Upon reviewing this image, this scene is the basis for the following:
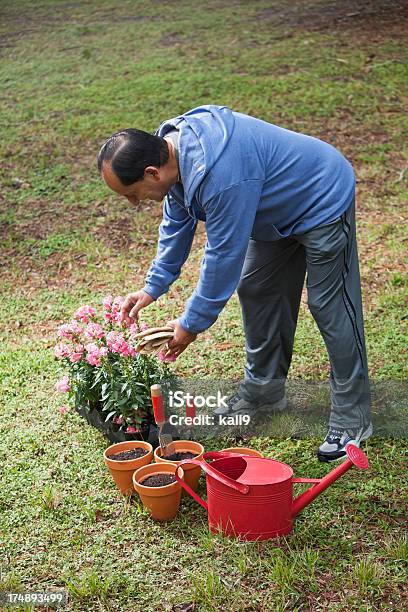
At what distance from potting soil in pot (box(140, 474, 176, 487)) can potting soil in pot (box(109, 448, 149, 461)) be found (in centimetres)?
19

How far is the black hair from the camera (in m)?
2.88

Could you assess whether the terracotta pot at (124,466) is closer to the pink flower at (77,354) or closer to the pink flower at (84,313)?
the pink flower at (77,354)

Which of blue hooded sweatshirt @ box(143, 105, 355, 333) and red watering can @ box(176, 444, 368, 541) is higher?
blue hooded sweatshirt @ box(143, 105, 355, 333)

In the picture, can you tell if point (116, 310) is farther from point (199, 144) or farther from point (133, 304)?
point (199, 144)

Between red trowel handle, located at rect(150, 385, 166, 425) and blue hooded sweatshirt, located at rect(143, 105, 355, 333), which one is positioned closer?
blue hooded sweatshirt, located at rect(143, 105, 355, 333)

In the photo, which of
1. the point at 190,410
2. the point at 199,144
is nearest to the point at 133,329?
the point at 190,410

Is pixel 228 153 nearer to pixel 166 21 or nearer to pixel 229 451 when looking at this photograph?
pixel 229 451

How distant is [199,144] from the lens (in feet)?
9.69

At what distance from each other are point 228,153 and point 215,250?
35 centimetres

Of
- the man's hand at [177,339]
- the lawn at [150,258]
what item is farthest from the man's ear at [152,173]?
the lawn at [150,258]

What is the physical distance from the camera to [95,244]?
649 centimetres

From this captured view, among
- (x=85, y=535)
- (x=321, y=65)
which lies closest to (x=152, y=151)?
(x=85, y=535)

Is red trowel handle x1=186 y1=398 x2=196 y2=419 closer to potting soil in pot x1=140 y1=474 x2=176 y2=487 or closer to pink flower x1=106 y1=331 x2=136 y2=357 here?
pink flower x1=106 y1=331 x2=136 y2=357

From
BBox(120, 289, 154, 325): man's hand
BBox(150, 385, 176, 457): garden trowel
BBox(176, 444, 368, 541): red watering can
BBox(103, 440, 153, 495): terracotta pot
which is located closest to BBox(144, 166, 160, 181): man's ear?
BBox(120, 289, 154, 325): man's hand
